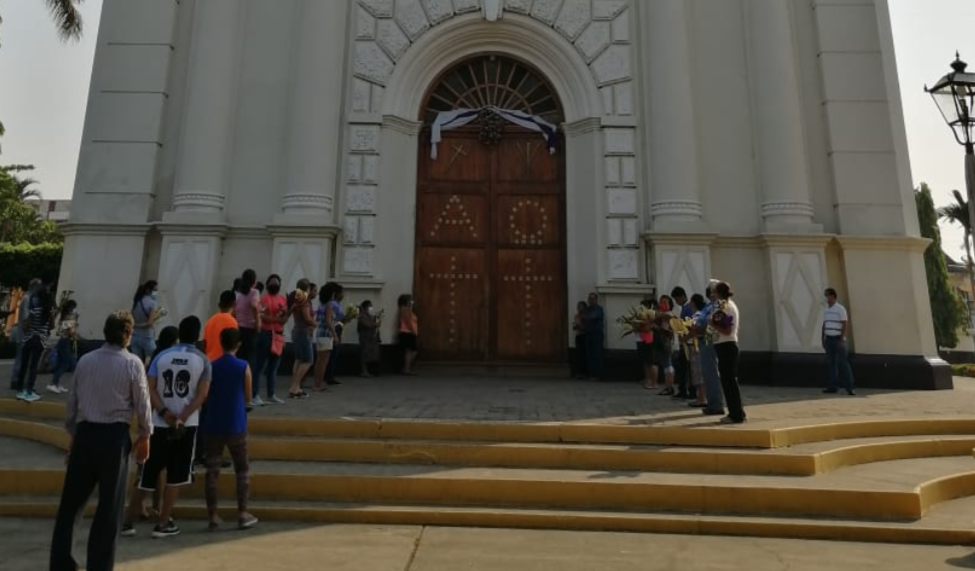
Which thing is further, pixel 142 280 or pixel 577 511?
pixel 142 280

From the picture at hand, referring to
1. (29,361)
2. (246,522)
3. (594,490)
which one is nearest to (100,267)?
(29,361)

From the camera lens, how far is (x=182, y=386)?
14.8 feet

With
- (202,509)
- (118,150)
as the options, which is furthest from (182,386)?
(118,150)

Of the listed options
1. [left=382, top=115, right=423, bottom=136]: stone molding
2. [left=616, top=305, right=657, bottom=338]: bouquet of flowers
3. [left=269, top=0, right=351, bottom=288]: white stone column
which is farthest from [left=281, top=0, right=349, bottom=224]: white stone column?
[left=616, top=305, right=657, bottom=338]: bouquet of flowers

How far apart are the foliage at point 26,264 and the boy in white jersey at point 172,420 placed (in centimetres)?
A: 2676

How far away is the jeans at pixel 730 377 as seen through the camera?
682cm

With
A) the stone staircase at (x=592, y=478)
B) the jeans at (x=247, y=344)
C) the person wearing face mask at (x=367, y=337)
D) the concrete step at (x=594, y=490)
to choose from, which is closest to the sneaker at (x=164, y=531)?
the stone staircase at (x=592, y=478)

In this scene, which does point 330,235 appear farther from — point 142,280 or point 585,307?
point 585,307

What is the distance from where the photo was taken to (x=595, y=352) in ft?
35.7

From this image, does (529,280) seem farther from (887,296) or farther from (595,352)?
(887,296)

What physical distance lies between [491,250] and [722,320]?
5799mm

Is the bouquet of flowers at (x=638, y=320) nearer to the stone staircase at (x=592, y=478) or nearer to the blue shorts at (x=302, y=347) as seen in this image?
the stone staircase at (x=592, y=478)

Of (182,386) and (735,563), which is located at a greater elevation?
(182,386)

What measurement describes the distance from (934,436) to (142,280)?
500 inches
